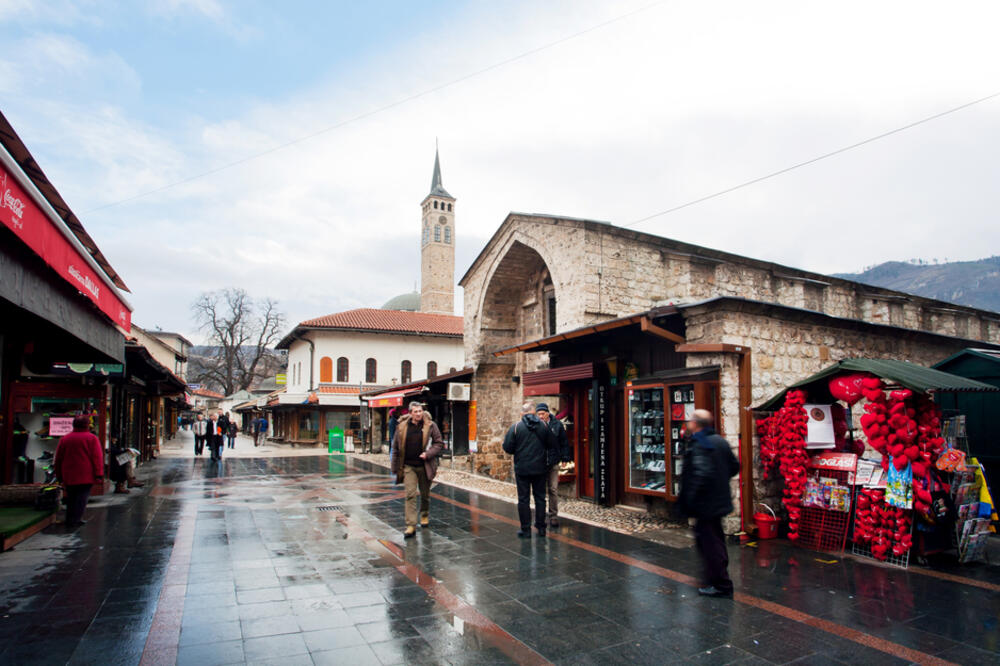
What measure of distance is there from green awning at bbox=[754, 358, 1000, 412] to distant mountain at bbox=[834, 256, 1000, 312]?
82.5 m

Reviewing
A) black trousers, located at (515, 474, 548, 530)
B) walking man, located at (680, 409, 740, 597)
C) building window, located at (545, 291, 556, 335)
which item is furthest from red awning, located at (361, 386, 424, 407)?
walking man, located at (680, 409, 740, 597)

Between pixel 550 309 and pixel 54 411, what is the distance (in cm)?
1197

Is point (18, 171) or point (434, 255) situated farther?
point (434, 255)

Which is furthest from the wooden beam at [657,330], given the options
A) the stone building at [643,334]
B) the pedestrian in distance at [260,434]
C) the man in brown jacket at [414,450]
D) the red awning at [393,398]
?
the pedestrian in distance at [260,434]

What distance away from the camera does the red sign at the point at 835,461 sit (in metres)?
6.78

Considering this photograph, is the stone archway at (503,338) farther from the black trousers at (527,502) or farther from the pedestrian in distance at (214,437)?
the black trousers at (527,502)

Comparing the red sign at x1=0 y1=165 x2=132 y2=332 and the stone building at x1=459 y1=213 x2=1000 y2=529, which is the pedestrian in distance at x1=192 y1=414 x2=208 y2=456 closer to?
the stone building at x1=459 y1=213 x2=1000 y2=529

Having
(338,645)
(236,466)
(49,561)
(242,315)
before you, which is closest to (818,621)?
(338,645)

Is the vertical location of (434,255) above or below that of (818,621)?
above

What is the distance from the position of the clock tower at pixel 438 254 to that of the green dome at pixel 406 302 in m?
2.52

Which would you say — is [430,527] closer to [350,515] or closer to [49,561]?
[350,515]

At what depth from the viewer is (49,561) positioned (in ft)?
20.5

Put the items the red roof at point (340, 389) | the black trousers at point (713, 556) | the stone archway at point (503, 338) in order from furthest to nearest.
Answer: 1. the red roof at point (340, 389)
2. the stone archway at point (503, 338)
3. the black trousers at point (713, 556)

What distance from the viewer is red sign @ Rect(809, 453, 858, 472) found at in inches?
267
